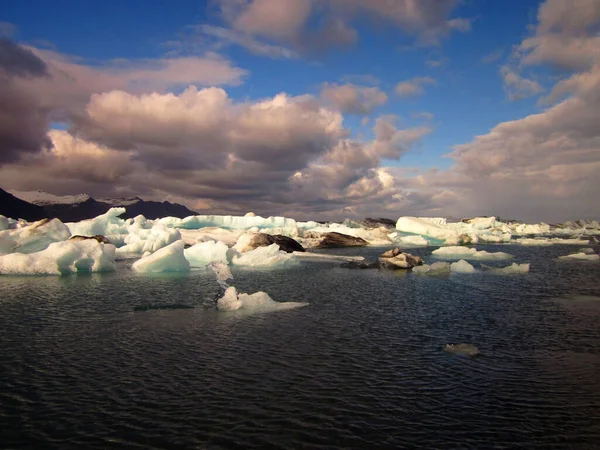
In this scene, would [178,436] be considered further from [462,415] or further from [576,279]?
[576,279]

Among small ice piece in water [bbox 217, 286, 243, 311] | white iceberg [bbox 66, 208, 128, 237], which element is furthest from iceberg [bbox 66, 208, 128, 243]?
small ice piece in water [bbox 217, 286, 243, 311]

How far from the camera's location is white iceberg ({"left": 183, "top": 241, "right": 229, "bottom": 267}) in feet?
122

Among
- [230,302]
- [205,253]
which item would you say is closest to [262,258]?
[205,253]

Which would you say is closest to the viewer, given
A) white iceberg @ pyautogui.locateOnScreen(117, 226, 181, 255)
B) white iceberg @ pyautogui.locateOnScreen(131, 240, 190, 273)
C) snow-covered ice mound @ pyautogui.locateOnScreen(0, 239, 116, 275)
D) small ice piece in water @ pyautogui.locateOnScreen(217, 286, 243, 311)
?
small ice piece in water @ pyautogui.locateOnScreen(217, 286, 243, 311)

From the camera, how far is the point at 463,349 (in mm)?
12594

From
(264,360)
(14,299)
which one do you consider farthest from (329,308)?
(14,299)

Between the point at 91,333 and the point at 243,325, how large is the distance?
5.22m

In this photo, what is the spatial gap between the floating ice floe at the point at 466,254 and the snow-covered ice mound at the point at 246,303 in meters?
32.3

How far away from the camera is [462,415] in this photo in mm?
8516

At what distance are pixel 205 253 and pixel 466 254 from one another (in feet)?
93.7

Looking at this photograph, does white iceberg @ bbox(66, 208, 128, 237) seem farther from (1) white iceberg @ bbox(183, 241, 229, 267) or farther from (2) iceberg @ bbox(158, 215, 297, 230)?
(2) iceberg @ bbox(158, 215, 297, 230)

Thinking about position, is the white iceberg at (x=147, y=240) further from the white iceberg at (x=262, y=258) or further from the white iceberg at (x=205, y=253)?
the white iceberg at (x=262, y=258)

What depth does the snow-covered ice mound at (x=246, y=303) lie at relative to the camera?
59.7 feet

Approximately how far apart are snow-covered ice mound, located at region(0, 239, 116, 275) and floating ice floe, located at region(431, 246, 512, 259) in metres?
34.0
